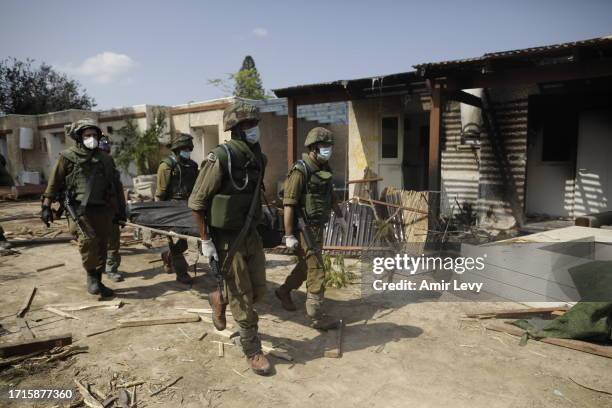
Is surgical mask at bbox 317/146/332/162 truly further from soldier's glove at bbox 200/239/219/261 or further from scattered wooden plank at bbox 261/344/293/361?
scattered wooden plank at bbox 261/344/293/361

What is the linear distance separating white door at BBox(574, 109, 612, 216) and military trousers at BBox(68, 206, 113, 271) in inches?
336

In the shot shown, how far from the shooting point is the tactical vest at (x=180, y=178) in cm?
574

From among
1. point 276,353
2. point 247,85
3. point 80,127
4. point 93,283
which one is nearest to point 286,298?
point 276,353

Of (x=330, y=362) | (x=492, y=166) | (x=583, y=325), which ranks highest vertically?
(x=492, y=166)

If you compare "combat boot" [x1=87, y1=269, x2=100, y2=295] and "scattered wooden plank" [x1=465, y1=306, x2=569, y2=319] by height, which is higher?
"combat boot" [x1=87, y1=269, x2=100, y2=295]

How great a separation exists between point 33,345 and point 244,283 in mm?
1934

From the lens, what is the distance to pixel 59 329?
405cm

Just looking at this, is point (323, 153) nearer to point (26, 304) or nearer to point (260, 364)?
point (260, 364)

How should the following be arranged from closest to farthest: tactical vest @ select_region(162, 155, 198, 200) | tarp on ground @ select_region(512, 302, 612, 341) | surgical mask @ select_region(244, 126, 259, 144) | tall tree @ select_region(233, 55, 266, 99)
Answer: surgical mask @ select_region(244, 126, 259, 144), tarp on ground @ select_region(512, 302, 612, 341), tactical vest @ select_region(162, 155, 198, 200), tall tree @ select_region(233, 55, 266, 99)

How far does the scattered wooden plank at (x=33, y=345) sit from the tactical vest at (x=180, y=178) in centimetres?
251

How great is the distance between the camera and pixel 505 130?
8.43 m

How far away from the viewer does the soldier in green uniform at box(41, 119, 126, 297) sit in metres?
4.88

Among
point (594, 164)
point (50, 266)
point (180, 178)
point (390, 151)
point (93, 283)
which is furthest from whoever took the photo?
point (390, 151)

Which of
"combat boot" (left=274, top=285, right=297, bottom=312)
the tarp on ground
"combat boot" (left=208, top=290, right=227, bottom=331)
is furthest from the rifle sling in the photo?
the tarp on ground
